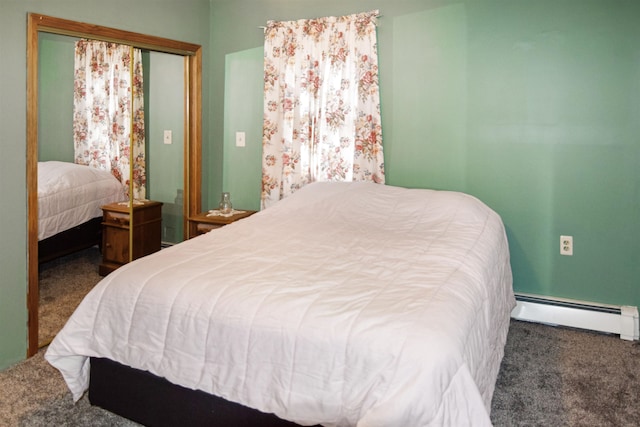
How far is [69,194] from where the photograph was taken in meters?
2.85

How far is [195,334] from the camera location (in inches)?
67.4

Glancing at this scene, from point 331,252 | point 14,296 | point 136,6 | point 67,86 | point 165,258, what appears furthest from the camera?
point 136,6

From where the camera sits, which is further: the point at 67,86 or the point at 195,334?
the point at 67,86

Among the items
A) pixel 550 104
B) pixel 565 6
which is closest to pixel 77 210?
pixel 550 104

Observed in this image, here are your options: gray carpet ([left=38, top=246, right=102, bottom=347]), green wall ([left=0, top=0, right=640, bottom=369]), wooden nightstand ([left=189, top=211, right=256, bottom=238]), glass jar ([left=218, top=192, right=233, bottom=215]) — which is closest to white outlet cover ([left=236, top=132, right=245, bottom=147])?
glass jar ([left=218, top=192, right=233, bottom=215])

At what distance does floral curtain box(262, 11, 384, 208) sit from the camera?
10.9 ft

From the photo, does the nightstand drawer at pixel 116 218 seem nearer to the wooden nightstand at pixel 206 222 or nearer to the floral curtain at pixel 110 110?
the floral curtain at pixel 110 110

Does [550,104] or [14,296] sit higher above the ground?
[550,104]

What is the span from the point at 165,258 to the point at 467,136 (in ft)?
6.41

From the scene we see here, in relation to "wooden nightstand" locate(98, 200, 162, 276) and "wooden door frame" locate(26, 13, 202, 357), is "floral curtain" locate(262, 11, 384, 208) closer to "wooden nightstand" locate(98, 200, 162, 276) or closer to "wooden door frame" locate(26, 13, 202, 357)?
"wooden door frame" locate(26, 13, 202, 357)

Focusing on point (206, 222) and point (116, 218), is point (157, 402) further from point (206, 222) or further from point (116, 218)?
point (206, 222)

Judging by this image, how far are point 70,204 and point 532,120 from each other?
2.62 m

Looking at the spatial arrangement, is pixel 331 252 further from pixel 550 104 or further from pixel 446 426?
pixel 550 104

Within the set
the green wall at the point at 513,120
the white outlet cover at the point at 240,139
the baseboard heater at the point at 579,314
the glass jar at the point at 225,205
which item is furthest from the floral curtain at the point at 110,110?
the baseboard heater at the point at 579,314
